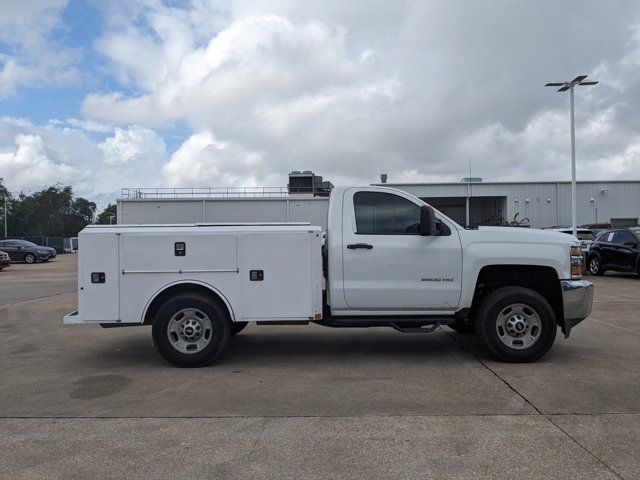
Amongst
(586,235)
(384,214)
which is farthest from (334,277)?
(586,235)

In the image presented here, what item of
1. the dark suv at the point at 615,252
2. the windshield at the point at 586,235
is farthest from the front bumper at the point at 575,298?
the windshield at the point at 586,235

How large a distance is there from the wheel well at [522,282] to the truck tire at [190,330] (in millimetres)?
3120

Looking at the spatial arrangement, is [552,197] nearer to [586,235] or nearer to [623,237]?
[586,235]

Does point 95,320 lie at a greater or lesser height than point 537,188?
lesser

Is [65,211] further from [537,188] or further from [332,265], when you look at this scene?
[332,265]

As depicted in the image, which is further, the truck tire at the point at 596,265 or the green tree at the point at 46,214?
the green tree at the point at 46,214

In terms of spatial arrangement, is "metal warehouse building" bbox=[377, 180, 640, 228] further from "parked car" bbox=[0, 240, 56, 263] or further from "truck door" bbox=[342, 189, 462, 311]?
"truck door" bbox=[342, 189, 462, 311]

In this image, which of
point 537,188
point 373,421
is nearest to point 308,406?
point 373,421

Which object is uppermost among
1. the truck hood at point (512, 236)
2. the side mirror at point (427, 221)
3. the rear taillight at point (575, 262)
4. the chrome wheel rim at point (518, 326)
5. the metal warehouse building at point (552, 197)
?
the metal warehouse building at point (552, 197)

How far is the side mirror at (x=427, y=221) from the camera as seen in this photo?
21.0 ft

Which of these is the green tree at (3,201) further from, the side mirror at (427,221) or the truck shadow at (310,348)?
the side mirror at (427,221)

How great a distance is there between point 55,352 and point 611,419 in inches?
266

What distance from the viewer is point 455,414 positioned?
4.83 metres

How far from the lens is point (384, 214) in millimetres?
6766
